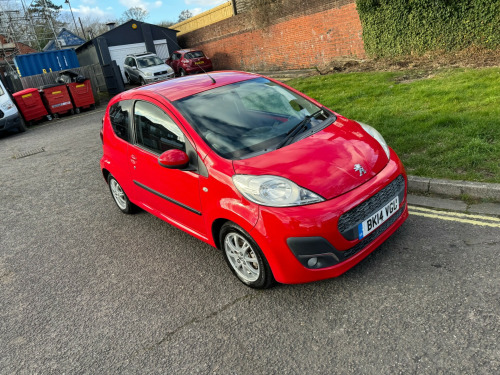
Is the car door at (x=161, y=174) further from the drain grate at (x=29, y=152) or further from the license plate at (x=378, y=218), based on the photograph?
the drain grate at (x=29, y=152)

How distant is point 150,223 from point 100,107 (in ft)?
48.7

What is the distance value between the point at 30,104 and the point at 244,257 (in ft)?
49.0

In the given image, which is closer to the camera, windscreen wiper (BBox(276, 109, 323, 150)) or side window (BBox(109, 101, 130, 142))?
windscreen wiper (BBox(276, 109, 323, 150))

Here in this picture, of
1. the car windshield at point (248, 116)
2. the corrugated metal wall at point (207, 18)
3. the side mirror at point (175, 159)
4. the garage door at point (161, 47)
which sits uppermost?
the corrugated metal wall at point (207, 18)

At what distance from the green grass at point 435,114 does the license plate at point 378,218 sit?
151 cm

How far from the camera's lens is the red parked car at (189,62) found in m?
21.2

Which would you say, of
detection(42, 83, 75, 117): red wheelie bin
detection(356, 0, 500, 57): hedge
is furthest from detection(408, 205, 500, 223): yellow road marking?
detection(42, 83, 75, 117): red wheelie bin

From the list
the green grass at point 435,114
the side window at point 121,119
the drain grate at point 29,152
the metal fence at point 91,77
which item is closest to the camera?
the side window at point 121,119

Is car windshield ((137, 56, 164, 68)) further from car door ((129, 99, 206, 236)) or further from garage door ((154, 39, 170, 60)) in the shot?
car door ((129, 99, 206, 236))

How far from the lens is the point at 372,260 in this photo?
3.28 meters

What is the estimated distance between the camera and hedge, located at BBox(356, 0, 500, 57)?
9547mm

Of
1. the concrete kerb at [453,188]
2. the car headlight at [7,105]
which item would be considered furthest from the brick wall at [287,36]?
the car headlight at [7,105]

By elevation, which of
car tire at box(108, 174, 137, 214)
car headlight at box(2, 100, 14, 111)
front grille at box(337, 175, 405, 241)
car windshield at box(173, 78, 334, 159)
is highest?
car headlight at box(2, 100, 14, 111)

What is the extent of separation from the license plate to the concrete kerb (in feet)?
4.14
